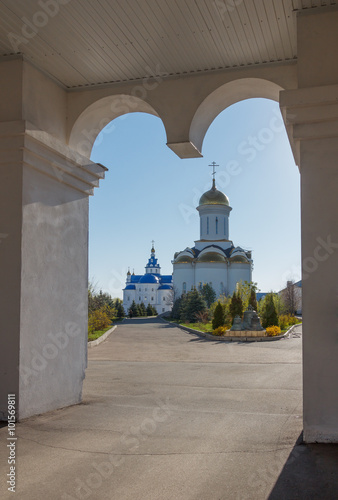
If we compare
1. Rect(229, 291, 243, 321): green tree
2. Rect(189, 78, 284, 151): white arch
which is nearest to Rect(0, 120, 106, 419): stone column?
Rect(189, 78, 284, 151): white arch

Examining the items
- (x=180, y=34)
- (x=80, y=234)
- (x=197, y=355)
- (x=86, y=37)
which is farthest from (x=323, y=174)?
(x=197, y=355)

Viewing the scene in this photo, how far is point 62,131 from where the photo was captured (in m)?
6.64

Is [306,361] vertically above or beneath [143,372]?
above

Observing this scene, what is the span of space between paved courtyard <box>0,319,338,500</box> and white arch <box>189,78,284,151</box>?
3.36m

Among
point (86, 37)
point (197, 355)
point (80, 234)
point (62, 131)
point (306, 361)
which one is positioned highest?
point (86, 37)

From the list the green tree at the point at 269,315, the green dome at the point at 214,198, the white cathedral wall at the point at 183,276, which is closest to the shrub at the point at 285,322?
the green tree at the point at 269,315

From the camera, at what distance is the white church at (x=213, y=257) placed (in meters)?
57.4

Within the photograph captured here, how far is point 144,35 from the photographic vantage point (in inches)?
214

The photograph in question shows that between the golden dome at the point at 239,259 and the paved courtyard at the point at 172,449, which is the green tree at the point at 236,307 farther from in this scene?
the golden dome at the point at 239,259

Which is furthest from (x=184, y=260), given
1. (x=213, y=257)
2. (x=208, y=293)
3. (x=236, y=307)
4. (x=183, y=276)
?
(x=236, y=307)

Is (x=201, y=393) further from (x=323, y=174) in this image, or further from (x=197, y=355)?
(x=197, y=355)

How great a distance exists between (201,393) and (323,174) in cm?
392

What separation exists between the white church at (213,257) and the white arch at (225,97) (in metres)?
49.1

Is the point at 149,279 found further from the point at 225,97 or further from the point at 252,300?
the point at 225,97
